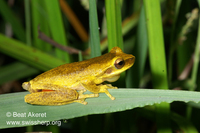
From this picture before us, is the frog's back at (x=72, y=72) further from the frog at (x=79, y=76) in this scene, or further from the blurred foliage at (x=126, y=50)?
the blurred foliage at (x=126, y=50)

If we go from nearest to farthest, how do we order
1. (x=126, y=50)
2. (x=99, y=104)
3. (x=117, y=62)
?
(x=99, y=104) → (x=117, y=62) → (x=126, y=50)

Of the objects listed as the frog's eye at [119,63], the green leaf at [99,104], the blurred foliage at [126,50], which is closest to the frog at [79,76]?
the frog's eye at [119,63]

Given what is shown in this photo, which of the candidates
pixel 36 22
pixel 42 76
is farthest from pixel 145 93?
pixel 36 22

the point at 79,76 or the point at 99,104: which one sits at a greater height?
the point at 79,76

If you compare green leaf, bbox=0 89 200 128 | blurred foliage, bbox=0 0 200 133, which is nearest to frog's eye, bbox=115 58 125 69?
blurred foliage, bbox=0 0 200 133

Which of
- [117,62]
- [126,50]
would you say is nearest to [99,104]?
[117,62]

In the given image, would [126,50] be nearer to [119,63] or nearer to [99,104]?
[119,63]

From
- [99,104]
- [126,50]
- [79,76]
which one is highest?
[126,50]
